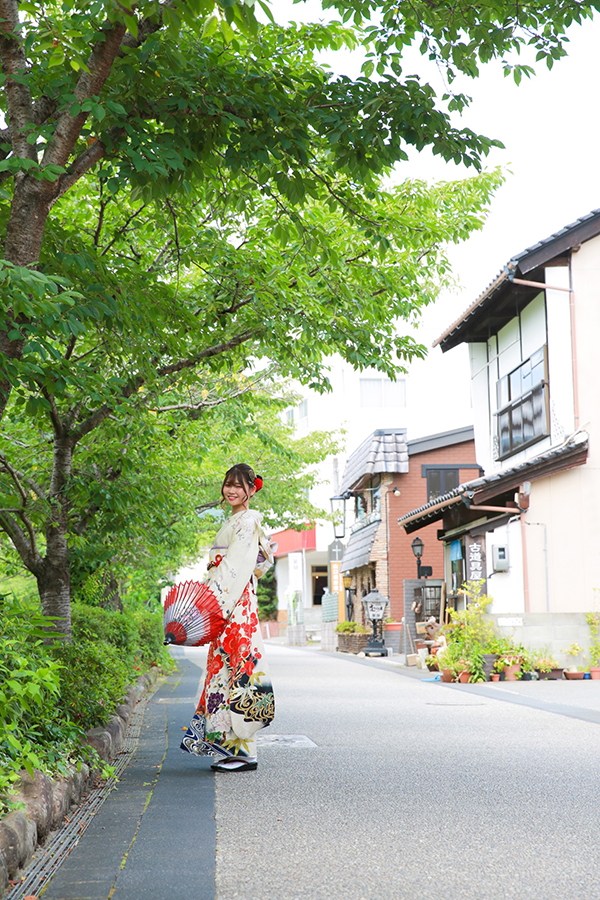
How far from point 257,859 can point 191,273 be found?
9175 millimetres

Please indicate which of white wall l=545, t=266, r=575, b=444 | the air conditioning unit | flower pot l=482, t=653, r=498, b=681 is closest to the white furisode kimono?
flower pot l=482, t=653, r=498, b=681

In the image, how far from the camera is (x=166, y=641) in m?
6.48

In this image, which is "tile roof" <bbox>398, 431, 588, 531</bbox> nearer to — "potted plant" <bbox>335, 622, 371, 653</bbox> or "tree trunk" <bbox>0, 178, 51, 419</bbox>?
"potted plant" <bbox>335, 622, 371, 653</bbox>

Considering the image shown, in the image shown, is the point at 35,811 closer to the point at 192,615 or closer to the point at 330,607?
the point at 192,615

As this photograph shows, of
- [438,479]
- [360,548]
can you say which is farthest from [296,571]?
[438,479]

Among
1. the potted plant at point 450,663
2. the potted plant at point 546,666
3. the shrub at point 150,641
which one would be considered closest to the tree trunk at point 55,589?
the shrub at point 150,641

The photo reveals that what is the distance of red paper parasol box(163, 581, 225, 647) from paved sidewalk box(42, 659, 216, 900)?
97cm

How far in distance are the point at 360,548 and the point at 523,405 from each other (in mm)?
13893

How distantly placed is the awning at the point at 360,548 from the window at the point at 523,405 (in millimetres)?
9944

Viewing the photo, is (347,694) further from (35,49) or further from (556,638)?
(35,49)

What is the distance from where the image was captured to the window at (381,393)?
143ft

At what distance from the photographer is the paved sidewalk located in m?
3.62

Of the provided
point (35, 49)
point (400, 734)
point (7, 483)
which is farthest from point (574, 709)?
point (35, 49)

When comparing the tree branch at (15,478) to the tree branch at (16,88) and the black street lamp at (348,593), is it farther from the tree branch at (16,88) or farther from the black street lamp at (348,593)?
the black street lamp at (348,593)
